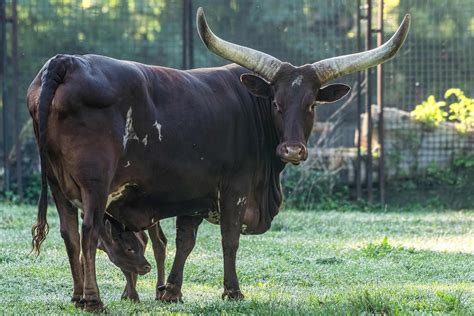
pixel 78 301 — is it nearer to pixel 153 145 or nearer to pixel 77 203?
pixel 77 203

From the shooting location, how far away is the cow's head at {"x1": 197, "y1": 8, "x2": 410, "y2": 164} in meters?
8.92

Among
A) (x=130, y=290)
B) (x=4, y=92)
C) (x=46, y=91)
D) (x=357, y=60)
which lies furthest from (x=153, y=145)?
(x=4, y=92)

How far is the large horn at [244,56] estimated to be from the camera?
366 inches

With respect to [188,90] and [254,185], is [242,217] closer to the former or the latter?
[254,185]

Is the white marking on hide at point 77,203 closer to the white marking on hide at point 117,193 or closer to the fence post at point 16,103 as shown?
the white marking on hide at point 117,193

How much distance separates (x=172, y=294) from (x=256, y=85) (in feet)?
6.24

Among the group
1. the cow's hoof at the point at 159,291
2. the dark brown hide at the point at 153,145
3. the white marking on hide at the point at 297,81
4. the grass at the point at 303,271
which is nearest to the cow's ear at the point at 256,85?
the dark brown hide at the point at 153,145

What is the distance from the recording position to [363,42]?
58.4 ft

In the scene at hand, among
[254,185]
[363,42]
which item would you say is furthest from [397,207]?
[254,185]

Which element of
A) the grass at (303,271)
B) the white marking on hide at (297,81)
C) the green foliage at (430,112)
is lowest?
the grass at (303,271)

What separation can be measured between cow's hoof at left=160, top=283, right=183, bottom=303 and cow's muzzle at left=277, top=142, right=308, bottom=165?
1393mm

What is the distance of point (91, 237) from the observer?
7742 mm

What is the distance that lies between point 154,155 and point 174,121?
0.36 meters

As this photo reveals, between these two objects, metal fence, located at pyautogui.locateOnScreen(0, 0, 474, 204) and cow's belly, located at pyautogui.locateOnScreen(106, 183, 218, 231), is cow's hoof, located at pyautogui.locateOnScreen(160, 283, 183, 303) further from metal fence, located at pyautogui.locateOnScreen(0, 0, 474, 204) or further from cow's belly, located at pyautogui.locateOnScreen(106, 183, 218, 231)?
metal fence, located at pyautogui.locateOnScreen(0, 0, 474, 204)
